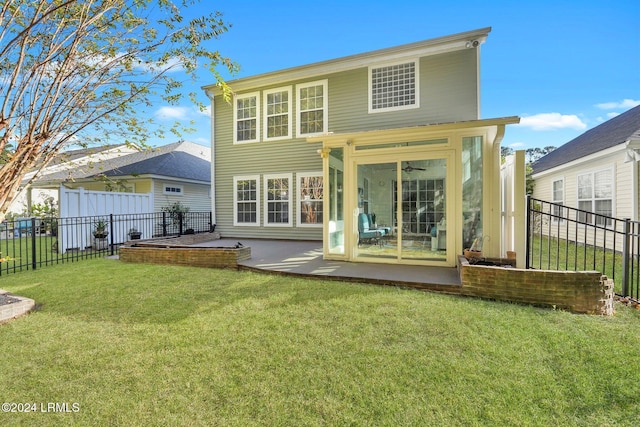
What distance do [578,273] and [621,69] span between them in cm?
1481

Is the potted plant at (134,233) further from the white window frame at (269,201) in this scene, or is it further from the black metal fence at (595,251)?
the black metal fence at (595,251)

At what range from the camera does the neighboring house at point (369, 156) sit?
573cm

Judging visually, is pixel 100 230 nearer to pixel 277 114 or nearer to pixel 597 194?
pixel 277 114

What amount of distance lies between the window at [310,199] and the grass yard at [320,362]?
5.92 meters

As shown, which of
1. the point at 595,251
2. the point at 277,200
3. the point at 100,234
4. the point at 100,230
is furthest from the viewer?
the point at 277,200

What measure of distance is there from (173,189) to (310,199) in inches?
318

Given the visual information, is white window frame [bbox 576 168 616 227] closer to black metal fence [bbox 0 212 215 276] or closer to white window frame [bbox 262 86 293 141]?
white window frame [bbox 262 86 293 141]

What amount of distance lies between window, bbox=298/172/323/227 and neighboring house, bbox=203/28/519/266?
0.12 ft

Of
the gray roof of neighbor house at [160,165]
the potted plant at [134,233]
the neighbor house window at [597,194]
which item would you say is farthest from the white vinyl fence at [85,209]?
the neighbor house window at [597,194]

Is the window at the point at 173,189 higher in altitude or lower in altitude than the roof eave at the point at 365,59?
lower

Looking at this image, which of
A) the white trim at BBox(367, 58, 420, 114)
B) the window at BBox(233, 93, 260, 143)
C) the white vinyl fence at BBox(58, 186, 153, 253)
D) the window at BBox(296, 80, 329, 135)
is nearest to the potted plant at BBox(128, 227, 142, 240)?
the white vinyl fence at BBox(58, 186, 153, 253)

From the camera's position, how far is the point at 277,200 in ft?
35.7

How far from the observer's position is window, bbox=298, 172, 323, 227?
10.3 m

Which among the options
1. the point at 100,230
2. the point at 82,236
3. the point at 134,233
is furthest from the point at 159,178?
the point at 82,236
